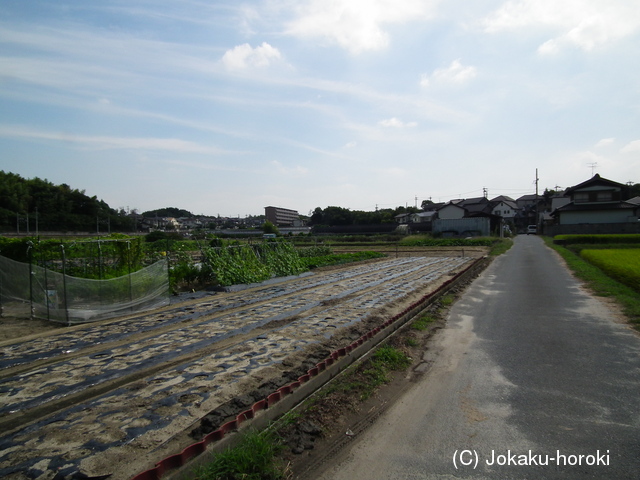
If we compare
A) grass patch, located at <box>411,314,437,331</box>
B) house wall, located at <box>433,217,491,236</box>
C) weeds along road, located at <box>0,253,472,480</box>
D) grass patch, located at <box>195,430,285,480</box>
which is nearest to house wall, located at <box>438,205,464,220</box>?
house wall, located at <box>433,217,491,236</box>

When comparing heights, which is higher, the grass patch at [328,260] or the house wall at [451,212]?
the house wall at [451,212]

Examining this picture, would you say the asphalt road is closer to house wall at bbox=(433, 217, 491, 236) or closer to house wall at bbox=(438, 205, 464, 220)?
house wall at bbox=(433, 217, 491, 236)

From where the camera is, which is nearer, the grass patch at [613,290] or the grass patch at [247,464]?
the grass patch at [247,464]

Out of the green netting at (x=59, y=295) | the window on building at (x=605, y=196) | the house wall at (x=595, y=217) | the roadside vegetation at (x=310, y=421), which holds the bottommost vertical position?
the roadside vegetation at (x=310, y=421)

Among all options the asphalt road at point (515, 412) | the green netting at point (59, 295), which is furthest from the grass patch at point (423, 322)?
the green netting at point (59, 295)

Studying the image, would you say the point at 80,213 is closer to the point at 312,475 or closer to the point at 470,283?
the point at 470,283

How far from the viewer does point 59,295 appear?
748cm

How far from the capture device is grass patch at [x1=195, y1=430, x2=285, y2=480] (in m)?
2.83

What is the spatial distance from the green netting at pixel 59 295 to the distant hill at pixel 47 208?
67.4ft

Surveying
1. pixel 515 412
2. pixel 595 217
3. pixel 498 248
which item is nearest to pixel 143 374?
pixel 515 412

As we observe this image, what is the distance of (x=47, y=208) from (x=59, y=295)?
27936 mm

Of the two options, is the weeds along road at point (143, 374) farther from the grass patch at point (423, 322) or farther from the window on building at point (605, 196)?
the window on building at point (605, 196)

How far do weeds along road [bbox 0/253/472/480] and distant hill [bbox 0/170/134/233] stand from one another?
23363 millimetres

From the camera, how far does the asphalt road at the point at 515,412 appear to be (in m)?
3.12
